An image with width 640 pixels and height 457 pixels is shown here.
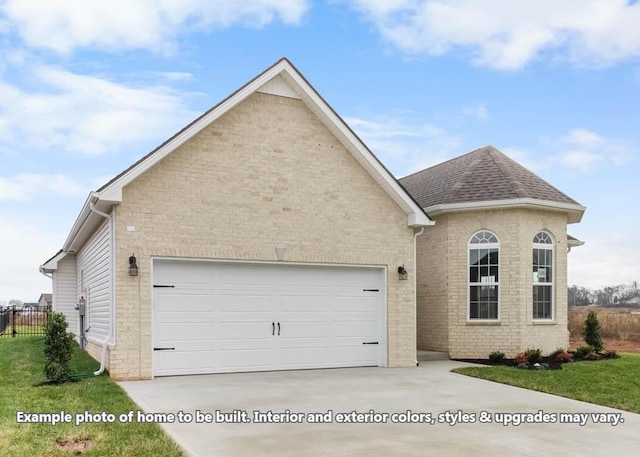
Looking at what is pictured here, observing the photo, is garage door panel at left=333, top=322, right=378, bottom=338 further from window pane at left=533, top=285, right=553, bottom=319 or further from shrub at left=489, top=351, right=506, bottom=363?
window pane at left=533, top=285, right=553, bottom=319

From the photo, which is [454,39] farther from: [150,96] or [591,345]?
[591,345]

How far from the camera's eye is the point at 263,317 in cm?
1284

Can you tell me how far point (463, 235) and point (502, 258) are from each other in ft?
3.76

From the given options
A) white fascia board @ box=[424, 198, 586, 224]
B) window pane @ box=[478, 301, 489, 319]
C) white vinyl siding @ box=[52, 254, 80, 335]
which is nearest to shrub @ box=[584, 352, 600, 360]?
window pane @ box=[478, 301, 489, 319]

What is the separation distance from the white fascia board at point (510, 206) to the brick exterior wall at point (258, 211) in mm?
1850

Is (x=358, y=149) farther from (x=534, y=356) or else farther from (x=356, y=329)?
(x=534, y=356)

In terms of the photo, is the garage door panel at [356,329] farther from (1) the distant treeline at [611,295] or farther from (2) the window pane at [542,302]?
(1) the distant treeline at [611,295]

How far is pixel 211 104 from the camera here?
12469 mm

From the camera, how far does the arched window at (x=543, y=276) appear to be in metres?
15.7

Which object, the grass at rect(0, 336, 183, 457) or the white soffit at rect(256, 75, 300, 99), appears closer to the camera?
the grass at rect(0, 336, 183, 457)

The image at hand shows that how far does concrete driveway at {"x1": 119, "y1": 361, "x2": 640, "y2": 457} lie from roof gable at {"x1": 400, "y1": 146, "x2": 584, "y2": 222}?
18.1ft

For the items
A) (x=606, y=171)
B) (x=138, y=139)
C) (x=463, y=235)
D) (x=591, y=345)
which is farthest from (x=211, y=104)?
(x=591, y=345)

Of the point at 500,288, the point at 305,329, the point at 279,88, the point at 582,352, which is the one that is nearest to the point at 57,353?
the point at 305,329

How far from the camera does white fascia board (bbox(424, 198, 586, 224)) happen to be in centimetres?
1520
